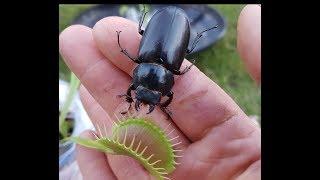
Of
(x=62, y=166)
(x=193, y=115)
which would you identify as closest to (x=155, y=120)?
(x=193, y=115)

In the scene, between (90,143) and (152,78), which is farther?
(152,78)

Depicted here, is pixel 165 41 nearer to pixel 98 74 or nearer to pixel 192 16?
pixel 98 74

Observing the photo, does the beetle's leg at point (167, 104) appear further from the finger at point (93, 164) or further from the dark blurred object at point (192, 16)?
the dark blurred object at point (192, 16)

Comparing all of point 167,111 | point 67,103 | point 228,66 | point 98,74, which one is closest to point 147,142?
point 167,111

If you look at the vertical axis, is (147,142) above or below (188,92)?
below

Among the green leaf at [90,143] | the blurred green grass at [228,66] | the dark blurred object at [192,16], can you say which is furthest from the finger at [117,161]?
the dark blurred object at [192,16]

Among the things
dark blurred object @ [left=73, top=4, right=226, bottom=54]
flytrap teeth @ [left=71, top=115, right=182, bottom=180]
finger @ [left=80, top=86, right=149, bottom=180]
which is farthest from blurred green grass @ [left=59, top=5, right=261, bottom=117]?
flytrap teeth @ [left=71, top=115, right=182, bottom=180]
